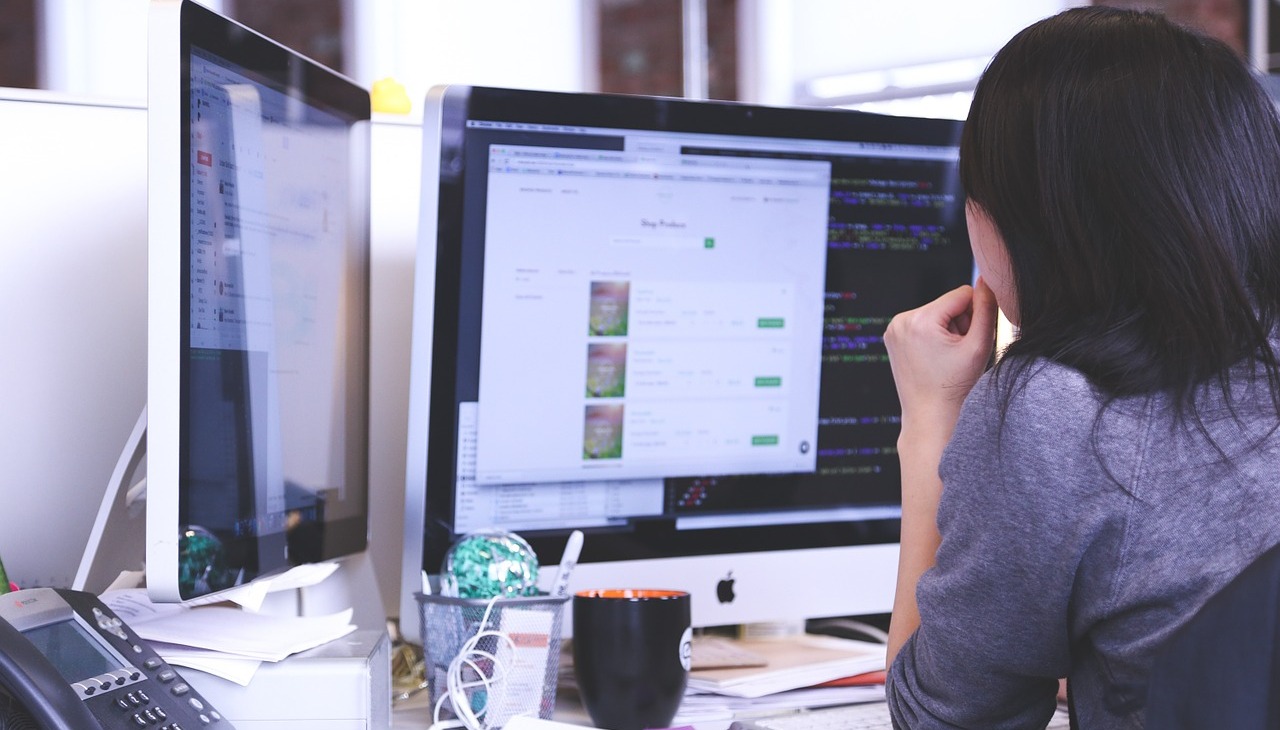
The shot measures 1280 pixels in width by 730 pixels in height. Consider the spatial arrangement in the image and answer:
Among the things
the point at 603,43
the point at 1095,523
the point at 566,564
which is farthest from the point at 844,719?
the point at 603,43

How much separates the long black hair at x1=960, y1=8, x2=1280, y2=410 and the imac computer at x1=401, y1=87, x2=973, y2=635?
0.34 metres

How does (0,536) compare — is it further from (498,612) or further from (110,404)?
(498,612)

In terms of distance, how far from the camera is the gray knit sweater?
0.59 metres

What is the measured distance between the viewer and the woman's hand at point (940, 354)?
32.7 inches

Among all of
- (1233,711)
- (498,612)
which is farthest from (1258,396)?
(498,612)

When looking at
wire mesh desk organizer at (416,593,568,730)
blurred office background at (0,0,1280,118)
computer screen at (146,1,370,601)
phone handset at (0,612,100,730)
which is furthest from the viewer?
blurred office background at (0,0,1280,118)

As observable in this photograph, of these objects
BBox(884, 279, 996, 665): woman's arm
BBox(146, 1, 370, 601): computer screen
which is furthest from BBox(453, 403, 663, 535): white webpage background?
BBox(884, 279, 996, 665): woman's arm

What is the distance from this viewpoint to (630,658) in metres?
0.82

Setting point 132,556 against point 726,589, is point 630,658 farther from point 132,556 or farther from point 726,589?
point 132,556

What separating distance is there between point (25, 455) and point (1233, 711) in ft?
2.81

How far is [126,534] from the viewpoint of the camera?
91 cm

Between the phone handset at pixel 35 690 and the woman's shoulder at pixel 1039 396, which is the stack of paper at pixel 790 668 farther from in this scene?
the phone handset at pixel 35 690

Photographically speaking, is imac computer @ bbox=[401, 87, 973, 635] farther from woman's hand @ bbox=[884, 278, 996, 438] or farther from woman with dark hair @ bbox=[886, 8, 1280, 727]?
woman with dark hair @ bbox=[886, 8, 1280, 727]

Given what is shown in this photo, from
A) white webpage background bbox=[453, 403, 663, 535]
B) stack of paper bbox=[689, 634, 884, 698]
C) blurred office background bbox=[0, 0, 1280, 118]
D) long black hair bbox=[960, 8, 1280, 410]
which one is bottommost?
stack of paper bbox=[689, 634, 884, 698]
